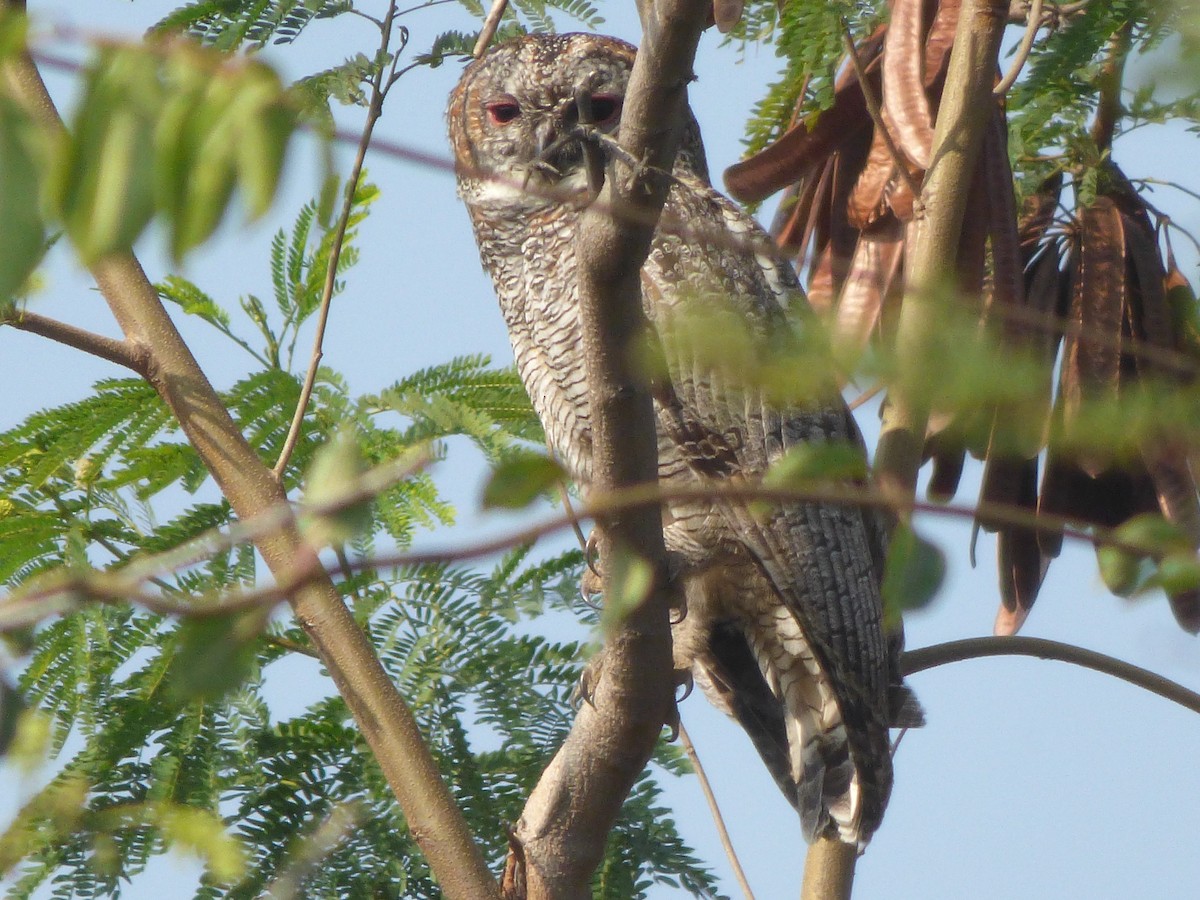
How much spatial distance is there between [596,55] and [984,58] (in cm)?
97

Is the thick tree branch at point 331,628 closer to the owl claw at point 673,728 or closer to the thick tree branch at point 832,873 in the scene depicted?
the owl claw at point 673,728

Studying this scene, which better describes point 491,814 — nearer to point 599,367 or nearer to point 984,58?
point 599,367

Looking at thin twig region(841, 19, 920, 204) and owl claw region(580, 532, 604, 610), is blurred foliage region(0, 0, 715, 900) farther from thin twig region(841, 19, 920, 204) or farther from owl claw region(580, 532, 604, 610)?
thin twig region(841, 19, 920, 204)

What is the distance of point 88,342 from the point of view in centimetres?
262

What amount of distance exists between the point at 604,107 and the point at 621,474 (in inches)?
66.9

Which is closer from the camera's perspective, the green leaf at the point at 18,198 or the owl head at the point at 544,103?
the green leaf at the point at 18,198

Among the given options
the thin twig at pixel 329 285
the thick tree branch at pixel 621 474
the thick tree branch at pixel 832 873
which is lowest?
the thick tree branch at pixel 832 873

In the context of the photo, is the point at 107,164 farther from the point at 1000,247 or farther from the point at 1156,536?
the point at 1000,247

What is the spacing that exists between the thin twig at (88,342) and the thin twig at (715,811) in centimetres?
127

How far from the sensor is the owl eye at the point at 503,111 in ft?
11.3

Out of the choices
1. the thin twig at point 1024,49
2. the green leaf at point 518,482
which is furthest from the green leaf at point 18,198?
the thin twig at point 1024,49

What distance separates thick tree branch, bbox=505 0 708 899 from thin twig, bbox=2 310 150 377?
3.50ft

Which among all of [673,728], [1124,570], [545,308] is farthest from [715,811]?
[1124,570]

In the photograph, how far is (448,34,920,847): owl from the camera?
9.77 feet
